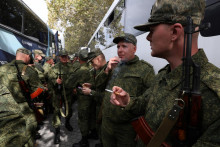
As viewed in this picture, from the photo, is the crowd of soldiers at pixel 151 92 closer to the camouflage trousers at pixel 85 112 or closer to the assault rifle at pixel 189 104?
the assault rifle at pixel 189 104

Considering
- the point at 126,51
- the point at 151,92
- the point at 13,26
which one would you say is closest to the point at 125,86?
the point at 126,51

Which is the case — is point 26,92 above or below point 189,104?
below

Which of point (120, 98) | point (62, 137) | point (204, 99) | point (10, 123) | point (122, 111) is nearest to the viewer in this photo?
point (204, 99)

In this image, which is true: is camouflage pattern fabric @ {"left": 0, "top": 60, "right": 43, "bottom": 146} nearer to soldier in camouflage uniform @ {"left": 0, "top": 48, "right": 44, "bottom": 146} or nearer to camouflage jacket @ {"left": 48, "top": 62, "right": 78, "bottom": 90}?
soldier in camouflage uniform @ {"left": 0, "top": 48, "right": 44, "bottom": 146}

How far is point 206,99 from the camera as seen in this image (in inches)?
28.4

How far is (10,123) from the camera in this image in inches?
44.5

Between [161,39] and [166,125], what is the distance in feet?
1.67

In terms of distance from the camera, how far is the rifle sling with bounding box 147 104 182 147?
77 centimetres

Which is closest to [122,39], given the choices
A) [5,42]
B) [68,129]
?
[68,129]

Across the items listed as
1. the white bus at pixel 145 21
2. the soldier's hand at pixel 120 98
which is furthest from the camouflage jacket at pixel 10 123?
the white bus at pixel 145 21

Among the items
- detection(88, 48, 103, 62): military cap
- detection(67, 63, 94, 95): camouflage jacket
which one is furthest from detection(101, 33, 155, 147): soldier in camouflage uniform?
detection(67, 63, 94, 95): camouflage jacket

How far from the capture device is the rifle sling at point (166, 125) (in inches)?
30.1

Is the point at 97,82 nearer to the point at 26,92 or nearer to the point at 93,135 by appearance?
the point at 26,92

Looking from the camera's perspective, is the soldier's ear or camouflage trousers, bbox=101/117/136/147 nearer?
the soldier's ear
